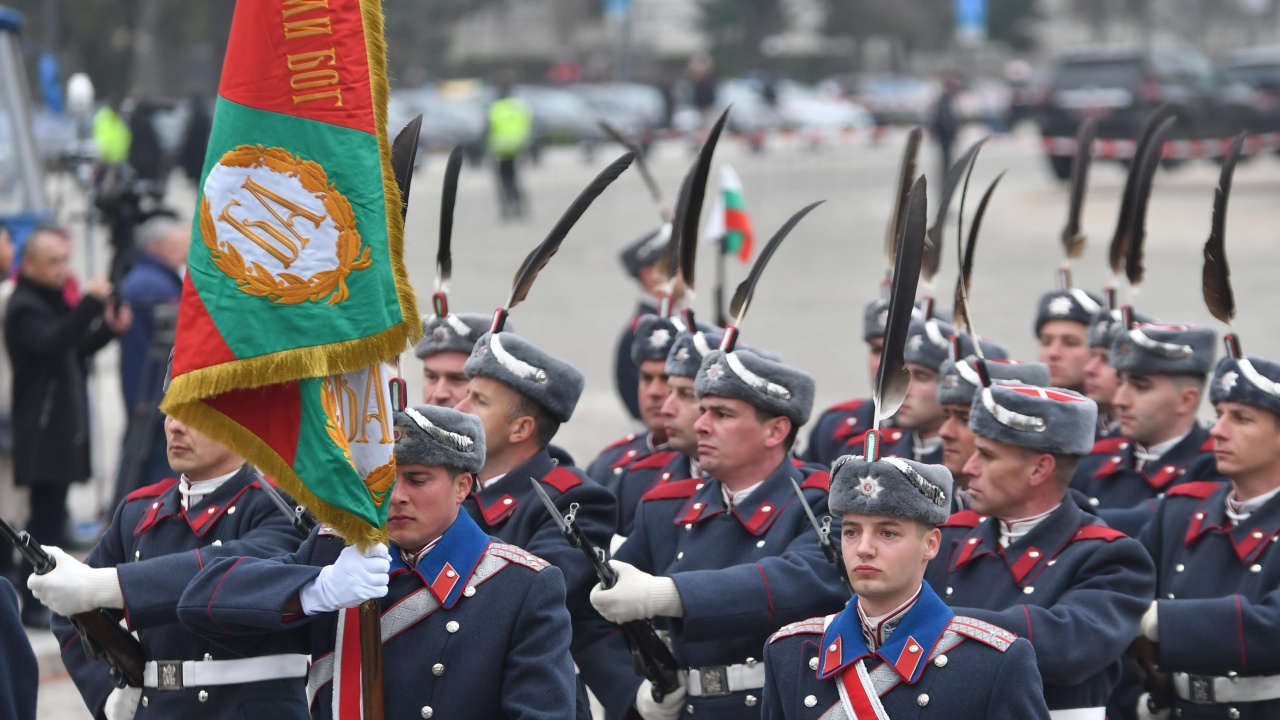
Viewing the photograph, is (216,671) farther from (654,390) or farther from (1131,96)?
(1131,96)

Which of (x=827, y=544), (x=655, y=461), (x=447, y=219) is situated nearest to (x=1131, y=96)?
(x=655, y=461)

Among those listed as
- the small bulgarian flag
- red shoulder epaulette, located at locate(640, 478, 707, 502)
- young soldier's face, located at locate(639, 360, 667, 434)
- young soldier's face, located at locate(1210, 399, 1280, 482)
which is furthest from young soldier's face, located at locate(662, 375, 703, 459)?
the small bulgarian flag

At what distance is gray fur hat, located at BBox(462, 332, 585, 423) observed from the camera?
5602 mm

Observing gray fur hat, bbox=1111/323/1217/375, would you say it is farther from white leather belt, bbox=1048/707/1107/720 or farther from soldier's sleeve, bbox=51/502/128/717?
soldier's sleeve, bbox=51/502/128/717

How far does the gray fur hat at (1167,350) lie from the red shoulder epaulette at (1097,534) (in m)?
1.83

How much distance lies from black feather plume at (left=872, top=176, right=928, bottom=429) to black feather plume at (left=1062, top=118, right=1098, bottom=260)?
338 centimetres

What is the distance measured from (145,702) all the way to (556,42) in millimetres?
73343

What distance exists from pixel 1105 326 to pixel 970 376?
1.66 m

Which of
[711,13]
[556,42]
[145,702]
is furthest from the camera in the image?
[556,42]

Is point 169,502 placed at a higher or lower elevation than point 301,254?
lower

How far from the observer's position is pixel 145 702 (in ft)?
15.7

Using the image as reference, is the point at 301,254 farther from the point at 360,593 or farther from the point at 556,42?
the point at 556,42

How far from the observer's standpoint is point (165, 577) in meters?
4.55

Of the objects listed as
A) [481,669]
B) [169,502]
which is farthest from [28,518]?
[481,669]
